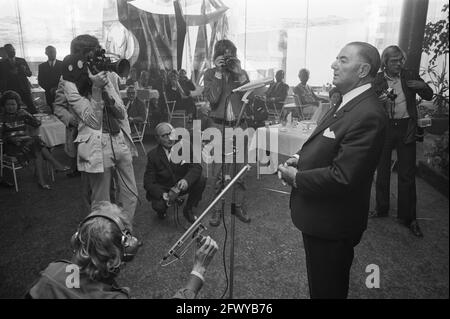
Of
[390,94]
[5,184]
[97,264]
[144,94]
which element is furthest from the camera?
[144,94]

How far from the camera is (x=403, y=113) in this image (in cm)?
293

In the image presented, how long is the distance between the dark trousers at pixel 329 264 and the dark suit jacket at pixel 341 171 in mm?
60

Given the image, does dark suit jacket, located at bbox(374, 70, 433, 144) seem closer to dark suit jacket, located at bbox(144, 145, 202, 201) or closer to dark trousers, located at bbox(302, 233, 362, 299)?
dark trousers, located at bbox(302, 233, 362, 299)

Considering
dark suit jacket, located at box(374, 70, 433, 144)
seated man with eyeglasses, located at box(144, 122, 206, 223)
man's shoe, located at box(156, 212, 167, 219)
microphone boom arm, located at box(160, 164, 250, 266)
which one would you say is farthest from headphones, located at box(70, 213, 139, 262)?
dark suit jacket, located at box(374, 70, 433, 144)

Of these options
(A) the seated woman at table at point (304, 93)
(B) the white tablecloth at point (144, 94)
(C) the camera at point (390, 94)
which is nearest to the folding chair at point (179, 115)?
(B) the white tablecloth at point (144, 94)

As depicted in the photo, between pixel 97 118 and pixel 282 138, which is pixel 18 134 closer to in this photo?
pixel 97 118

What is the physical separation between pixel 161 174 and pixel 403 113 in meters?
2.32

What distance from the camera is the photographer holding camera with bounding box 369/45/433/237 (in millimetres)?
2828

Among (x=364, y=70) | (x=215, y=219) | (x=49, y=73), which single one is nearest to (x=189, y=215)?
(x=215, y=219)

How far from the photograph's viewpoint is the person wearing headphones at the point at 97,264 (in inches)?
41.3

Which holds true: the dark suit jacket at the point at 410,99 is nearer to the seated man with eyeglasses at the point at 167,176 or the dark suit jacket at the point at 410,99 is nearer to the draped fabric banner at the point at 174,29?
the seated man with eyeglasses at the point at 167,176

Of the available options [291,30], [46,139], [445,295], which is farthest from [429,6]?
[291,30]

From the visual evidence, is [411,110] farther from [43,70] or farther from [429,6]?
[43,70]

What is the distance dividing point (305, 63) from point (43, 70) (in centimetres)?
618
